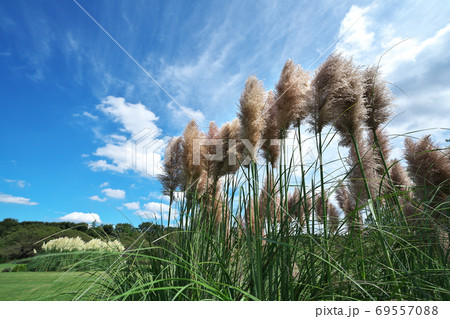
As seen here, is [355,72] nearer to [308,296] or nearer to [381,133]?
[381,133]

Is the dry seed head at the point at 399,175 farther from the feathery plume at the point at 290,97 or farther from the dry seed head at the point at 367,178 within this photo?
the feathery plume at the point at 290,97

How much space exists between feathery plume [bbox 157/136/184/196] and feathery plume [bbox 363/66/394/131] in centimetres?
254

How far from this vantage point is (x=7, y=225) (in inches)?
423

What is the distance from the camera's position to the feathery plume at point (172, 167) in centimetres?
391

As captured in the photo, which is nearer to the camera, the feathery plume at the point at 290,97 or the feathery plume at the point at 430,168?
the feathery plume at the point at 290,97

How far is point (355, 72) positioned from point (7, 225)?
536 inches

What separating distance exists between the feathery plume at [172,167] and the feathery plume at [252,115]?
55.4 inches

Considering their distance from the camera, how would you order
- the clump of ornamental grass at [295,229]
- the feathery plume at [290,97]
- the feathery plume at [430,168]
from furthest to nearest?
the feathery plume at [430,168]
the feathery plume at [290,97]
the clump of ornamental grass at [295,229]

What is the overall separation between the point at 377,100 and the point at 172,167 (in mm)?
2896

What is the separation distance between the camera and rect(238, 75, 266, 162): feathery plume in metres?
2.67

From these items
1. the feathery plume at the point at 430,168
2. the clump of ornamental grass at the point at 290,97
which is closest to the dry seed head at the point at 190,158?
the clump of ornamental grass at the point at 290,97

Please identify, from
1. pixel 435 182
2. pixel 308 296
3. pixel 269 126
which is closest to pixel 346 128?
pixel 269 126

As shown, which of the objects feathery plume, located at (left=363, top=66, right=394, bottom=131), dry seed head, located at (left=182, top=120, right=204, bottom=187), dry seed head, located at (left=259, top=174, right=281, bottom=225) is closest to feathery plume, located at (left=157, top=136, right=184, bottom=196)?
dry seed head, located at (left=182, top=120, right=204, bottom=187)

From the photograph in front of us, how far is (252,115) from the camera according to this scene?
2.68 meters
